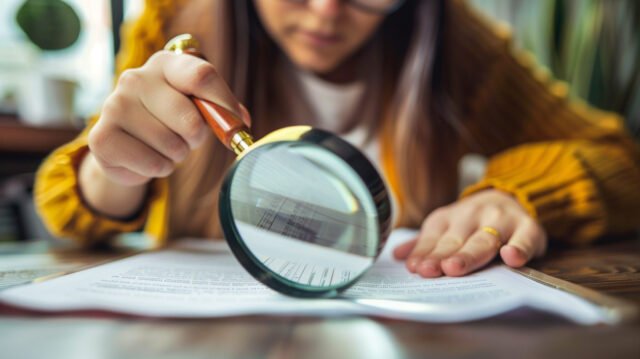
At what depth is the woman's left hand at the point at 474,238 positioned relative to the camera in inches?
17.6

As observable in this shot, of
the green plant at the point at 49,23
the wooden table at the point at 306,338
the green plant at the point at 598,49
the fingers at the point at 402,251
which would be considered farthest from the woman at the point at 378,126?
the green plant at the point at 49,23

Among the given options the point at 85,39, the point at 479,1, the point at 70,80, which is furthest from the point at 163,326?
the point at 479,1

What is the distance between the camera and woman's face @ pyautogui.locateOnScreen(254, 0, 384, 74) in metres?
0.73

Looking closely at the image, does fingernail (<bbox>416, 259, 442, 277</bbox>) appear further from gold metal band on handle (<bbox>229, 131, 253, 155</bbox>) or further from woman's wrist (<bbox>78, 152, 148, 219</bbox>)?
woman's wrist (<bbox>78, 152, 148, 219</bbox>)

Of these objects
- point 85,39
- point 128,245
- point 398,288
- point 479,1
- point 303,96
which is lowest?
point 128,245

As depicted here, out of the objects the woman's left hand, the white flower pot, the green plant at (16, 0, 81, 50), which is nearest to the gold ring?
the woman's left hand

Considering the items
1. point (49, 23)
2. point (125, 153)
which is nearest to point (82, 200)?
point (125, 153)

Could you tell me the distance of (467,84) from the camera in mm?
1058

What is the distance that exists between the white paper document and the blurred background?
944 millimetres

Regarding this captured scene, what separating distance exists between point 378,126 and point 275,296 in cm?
70

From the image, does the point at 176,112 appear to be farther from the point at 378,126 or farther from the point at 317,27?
the point at 378,126

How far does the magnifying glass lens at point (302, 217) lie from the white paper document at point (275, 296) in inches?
0.8

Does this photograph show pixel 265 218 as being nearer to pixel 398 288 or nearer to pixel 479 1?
pixel 398 288

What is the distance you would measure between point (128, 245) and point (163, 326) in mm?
511
